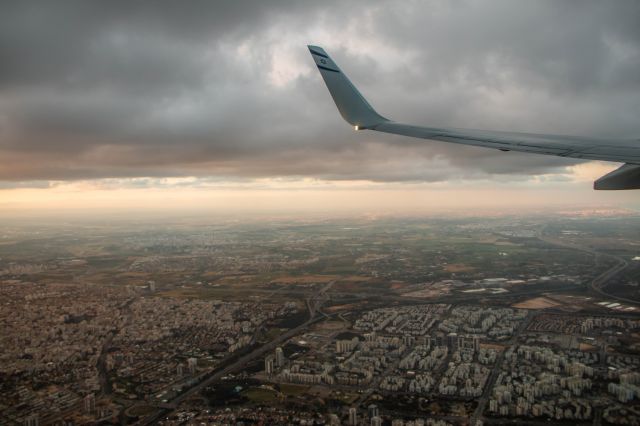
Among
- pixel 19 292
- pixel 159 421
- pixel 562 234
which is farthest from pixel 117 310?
pixel 562 234

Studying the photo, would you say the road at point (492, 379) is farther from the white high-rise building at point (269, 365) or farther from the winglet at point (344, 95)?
the winglet at point (344, 95)

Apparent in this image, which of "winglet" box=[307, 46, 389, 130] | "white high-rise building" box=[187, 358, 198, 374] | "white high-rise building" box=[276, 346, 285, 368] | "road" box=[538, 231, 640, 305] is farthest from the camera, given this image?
"road" box=[538, 231, 640, 305]

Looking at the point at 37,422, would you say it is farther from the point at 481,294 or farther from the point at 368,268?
the point at 368,268

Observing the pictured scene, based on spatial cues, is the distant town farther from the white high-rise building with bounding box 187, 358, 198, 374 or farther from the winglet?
the winglet

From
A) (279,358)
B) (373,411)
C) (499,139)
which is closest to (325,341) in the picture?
(279,358)

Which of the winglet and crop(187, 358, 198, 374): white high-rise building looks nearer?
the winglet

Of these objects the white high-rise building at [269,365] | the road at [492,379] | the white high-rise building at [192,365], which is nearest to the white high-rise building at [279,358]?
the white high-rise building at [269,365]

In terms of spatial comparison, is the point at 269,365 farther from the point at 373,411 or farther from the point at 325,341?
the point at 373,411

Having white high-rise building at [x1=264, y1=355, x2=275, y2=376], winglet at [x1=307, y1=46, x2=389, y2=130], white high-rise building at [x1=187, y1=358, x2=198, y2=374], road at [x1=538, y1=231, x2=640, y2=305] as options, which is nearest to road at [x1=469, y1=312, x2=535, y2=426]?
white high-rise building at [x1=264, y1=355, x2=275, y2=376]
